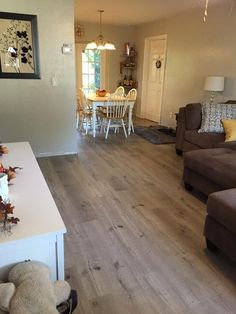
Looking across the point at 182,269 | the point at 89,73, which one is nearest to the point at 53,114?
the point at 182,269

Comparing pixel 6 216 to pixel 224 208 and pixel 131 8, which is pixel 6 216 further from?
pixel 131 8

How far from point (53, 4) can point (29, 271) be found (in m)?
3.65

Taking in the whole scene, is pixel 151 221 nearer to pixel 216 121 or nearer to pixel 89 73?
pixel 216 121

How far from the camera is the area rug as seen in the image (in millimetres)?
5355

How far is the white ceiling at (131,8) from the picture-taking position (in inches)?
184

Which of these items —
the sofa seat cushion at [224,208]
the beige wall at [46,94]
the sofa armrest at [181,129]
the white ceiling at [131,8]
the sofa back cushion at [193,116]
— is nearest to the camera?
the sofa seat cushion at [224,208]

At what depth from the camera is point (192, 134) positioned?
4.09 m

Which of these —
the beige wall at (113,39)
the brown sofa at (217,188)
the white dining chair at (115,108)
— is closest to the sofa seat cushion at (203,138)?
the brown sofa at (217,188)

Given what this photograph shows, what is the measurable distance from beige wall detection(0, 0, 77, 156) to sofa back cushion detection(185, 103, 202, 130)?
5.81 ft

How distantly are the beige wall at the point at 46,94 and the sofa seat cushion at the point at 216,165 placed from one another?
2112 millimetres

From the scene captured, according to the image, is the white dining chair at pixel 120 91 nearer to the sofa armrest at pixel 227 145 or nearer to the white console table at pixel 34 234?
the sofa armrest at pixel 227 145

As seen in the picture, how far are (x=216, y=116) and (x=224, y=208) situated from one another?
7.83 feet

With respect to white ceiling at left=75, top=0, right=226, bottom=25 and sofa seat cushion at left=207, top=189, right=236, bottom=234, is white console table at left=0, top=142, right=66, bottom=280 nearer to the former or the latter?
sofa seat cushion at left=207, top=189, right=236, bottom=234

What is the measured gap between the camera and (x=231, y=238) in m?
1.87
